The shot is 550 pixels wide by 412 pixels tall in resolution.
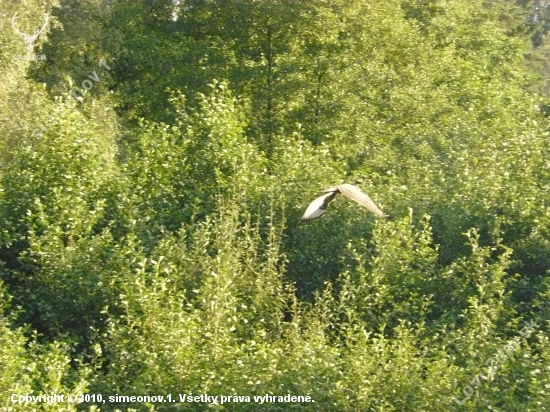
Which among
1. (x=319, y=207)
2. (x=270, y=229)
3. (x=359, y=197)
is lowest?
(x=270, y=229)

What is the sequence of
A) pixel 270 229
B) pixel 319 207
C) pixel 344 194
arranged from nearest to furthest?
pixel 344 194
pixel 319 207
pixel 270 229

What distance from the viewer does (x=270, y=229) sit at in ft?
40.5

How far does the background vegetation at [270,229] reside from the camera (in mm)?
9672

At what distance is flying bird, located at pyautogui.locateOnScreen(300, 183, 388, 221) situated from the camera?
10633 millimetres

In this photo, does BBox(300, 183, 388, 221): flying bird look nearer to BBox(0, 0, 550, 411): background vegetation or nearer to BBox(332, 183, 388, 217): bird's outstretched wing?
BBox(332, 183, 388, 217): bird's outstretched wing

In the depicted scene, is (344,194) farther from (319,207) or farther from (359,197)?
(319,207)

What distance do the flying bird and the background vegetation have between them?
714 mm

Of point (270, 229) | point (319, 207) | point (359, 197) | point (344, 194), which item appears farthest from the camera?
point (270, 229)

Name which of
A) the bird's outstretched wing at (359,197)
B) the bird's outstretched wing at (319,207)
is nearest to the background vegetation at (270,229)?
the bird's outstretched wing at (319,207)

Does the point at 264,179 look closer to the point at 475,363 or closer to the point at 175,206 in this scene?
the point at 175,206

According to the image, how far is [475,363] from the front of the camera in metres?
9.78

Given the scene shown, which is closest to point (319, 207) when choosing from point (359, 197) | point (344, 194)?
point (344, 194)

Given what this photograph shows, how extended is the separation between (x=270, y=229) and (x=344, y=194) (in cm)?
179

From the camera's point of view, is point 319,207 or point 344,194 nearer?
point 344,194
